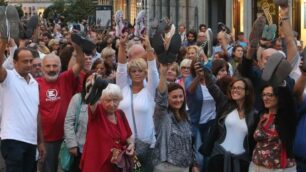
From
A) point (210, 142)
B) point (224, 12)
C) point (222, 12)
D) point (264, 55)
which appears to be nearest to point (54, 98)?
point (210, 142)

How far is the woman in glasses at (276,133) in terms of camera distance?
7.21 m

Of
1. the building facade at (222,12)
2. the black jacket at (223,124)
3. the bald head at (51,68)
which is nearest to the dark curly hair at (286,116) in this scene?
the black jacket at (223,124)

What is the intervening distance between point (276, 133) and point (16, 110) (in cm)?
297

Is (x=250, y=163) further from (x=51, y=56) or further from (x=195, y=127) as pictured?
(x=51, y=56)

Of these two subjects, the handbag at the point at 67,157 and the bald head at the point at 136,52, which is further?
the bald head at the point at 136,52

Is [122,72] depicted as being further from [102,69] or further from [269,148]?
[269,148]

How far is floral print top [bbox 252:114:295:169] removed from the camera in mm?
7215

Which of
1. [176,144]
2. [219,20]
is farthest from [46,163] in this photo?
[219,20]

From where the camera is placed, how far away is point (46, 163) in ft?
29.1

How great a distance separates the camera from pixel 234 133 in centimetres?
780

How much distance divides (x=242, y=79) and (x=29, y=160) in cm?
267

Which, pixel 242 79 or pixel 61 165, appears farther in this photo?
pixel 61 165

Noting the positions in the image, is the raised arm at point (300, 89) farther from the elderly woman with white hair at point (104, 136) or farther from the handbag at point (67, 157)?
the handbag at point (67, 157)

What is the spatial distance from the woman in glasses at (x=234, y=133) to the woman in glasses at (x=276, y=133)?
291 millimetres
